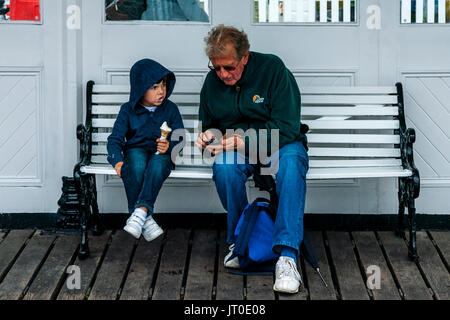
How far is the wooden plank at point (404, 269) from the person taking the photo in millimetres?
3211

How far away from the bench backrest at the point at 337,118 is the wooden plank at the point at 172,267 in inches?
18.1

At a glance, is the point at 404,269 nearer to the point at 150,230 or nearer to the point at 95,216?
the point at 150,230

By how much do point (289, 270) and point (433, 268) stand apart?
0.83 metres

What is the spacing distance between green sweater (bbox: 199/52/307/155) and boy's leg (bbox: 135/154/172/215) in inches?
15.3

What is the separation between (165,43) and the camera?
4141mm

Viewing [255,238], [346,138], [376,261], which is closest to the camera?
[255,238]

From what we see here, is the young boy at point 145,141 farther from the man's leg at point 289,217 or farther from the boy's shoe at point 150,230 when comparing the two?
the man's leg at point 289,217

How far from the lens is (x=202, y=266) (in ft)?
11.7

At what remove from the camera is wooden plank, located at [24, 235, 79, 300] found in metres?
3.21

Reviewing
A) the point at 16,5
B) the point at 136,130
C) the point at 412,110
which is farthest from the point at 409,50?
the point at 16,5

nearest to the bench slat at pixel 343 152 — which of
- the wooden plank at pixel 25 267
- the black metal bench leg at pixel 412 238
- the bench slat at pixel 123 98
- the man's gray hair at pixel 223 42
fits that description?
the bench slat at pixel 123 98

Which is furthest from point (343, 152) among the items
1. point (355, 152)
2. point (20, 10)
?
point (20, 10)

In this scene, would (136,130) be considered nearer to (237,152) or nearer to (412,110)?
(237,152)

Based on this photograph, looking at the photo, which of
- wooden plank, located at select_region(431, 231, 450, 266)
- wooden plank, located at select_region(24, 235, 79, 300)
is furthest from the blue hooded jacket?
wooden plank, located at select_region(431, 231, 450, 266)
